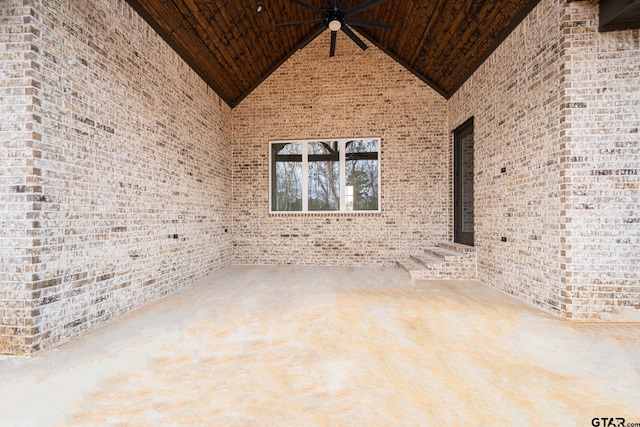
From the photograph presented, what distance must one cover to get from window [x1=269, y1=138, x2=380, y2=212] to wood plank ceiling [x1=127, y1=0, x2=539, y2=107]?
176 centimetres

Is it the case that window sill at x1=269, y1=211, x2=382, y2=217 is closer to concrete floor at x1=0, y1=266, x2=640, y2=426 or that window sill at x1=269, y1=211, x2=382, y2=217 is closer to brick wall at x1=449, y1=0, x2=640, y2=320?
concrete floor at x1=0, y1=266, x2=640, y2=426

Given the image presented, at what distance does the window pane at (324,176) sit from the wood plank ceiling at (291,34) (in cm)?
210

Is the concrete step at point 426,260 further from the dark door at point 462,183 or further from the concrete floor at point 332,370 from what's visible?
the concrete floor at point 332,370

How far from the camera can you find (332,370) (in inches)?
87.4

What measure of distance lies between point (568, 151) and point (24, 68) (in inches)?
202

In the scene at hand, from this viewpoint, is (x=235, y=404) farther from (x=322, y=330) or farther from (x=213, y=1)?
(x=213, y=1)

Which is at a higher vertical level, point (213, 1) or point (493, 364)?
point (213, 1)

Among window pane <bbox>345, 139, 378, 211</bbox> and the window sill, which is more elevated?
window pane <bbox>345, 139, 378, 211</bbox>

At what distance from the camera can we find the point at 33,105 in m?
2.55

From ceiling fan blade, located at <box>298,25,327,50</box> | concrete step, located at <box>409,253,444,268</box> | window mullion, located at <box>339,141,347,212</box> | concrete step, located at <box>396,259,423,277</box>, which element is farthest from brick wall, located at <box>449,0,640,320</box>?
ceiling fan blade, located at <box>298,25,327,50</box>

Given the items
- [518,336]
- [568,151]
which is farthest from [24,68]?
[568,151]

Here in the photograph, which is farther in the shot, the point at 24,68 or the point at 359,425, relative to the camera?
the point at 24,68

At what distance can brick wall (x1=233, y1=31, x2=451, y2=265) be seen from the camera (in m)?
6.86

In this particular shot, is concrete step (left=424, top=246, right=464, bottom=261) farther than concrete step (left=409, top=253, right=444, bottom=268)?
No
